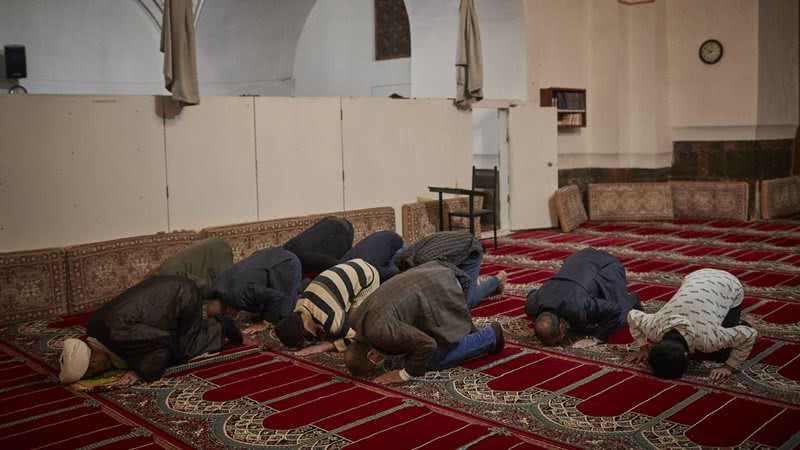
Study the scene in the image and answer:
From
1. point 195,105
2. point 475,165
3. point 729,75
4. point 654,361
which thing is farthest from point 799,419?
point 729,75

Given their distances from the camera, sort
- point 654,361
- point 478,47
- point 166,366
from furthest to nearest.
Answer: point 478,47
point 166,366
point 654,361

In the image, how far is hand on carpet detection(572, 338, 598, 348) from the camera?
4.34 meters

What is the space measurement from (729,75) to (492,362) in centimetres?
700

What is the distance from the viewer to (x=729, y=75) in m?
9.62

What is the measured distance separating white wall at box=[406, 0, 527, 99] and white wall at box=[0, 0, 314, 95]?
1919 mm

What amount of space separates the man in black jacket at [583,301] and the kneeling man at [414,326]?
17.6 inches

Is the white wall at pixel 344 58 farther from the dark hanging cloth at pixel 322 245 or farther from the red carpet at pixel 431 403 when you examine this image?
the red carpet at pixel 431 403

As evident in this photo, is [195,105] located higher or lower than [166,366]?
higher

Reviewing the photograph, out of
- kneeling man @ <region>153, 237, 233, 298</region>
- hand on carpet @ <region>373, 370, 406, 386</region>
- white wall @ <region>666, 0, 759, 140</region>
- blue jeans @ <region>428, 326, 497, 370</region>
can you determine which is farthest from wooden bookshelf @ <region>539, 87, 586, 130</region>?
hand on carpet @ <region>373, 370, 406, 386</region>

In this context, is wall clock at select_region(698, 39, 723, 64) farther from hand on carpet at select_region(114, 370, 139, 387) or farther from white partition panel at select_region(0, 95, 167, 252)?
hand on carpet at select_region(114, 370, 139, 387)

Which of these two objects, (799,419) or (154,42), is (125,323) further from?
(154,42)

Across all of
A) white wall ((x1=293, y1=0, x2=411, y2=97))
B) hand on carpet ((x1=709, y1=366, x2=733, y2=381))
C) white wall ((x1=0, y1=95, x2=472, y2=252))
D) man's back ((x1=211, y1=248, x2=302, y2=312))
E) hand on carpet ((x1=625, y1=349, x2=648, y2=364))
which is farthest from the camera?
white wall ((x1=293, y1=0, x2=411, y2=97))

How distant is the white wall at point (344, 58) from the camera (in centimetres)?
1295

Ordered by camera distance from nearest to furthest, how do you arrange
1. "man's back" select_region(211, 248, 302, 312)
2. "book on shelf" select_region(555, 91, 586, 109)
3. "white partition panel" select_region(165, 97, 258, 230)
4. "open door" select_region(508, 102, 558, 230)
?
"man's back" select_region(211, 248, 302, 312), "white partition panel" select_region(165, 97, 258, 230), "open door" select_region(508, 102, 558, 230), "book on shelf" select_region(555, 91, 586, 109)
